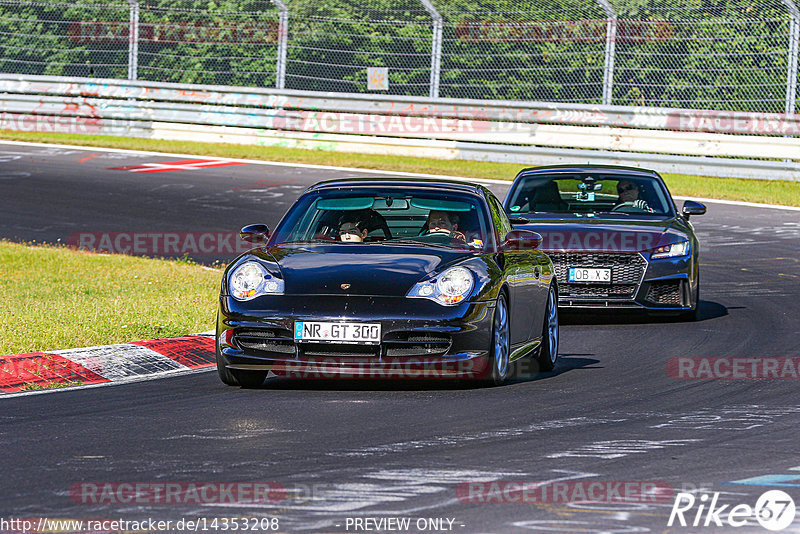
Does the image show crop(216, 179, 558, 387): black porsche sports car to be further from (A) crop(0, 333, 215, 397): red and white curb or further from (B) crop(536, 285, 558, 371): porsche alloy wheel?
(A) crop(0, 333, 215, 397): red and white curb

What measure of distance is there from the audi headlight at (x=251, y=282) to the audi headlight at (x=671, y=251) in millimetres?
4978

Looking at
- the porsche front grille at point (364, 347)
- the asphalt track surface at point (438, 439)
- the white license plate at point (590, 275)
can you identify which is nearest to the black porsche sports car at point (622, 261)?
the white license plate at point (590, 275)

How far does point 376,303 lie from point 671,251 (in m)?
5.07

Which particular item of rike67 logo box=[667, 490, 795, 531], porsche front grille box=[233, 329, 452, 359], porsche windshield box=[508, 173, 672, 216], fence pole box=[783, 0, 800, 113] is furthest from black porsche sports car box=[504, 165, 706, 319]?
fence pole box=[783, 0, 800, 113]

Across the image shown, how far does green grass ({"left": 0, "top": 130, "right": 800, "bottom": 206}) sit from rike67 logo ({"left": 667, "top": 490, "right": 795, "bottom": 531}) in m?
17.2

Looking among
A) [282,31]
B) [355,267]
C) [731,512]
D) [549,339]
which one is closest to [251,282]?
[355,267]

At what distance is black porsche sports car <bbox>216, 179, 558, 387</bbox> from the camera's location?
8648mm

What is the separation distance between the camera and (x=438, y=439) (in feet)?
23.6

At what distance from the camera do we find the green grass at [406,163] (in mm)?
23188

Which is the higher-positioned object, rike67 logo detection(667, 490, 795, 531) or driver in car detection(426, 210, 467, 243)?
driver in car detection(426, 210, 467, 243)

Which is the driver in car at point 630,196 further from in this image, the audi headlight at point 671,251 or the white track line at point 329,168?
the white track line at point 329,168

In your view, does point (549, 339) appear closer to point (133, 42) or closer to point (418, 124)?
point (418, 124)

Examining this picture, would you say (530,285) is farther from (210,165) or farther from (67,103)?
(67,103)

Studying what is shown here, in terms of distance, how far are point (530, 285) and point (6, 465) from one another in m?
4.58
